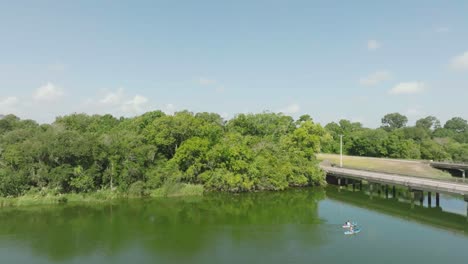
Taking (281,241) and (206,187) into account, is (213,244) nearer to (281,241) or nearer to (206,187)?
(281,241)

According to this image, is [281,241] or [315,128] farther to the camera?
[315,128]

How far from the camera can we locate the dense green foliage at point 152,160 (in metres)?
34.0

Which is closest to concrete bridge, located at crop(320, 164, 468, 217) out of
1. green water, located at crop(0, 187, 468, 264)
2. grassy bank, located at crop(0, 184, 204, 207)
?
green water, located at crop(0, 187, 468, 264)

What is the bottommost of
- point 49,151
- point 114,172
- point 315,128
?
point 114,172

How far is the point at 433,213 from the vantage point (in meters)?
Answer: 30.6

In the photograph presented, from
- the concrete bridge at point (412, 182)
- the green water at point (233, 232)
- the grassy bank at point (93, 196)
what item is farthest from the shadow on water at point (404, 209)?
the grassy bank at point (93, 196)

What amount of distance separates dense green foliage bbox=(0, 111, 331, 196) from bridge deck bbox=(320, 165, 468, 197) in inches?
174

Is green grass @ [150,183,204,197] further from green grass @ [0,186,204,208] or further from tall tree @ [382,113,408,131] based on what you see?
tall tree @ [382,113,408,131]

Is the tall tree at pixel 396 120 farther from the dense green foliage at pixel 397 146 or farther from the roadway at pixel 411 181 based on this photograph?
the roadway at pixel 411 181

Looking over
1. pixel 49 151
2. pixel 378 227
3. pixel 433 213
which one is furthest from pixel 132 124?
pixel 433 213

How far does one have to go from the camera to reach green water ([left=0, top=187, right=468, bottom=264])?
65.5ft

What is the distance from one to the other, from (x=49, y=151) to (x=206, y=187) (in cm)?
1833

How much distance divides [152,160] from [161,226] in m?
14.4

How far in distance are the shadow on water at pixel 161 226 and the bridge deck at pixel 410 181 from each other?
8.19 m
